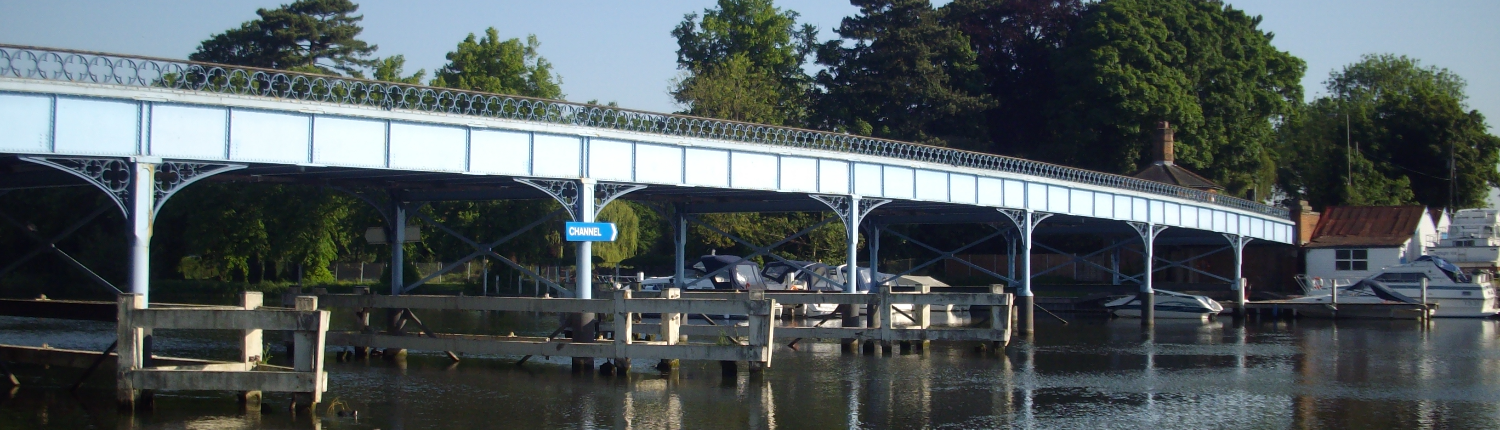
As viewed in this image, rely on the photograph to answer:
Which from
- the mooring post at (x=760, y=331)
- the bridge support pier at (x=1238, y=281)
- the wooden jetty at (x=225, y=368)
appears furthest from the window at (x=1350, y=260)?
the wooden jetty at (x=225, y=368)

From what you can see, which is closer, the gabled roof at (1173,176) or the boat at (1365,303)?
the boat at (1365,303)

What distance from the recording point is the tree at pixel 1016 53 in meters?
80.4

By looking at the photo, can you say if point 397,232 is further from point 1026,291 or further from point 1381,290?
point 1381,290

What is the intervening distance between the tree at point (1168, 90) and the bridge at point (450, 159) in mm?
23076

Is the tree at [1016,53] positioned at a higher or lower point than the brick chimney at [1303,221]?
higher

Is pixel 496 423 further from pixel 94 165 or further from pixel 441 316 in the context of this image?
pixel 441 316

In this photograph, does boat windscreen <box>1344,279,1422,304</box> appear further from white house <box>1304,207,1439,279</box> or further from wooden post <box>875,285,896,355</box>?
wooden post <box>875,285,896,355</box>

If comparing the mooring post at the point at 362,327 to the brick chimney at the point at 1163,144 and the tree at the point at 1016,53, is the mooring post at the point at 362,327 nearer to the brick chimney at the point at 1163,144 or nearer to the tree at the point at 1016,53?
the brick chimney at the point at 1163,144

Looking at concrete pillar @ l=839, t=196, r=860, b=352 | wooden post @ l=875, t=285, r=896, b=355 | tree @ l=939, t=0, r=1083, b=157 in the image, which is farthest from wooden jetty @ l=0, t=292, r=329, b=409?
tree @ l=939, t=0, r=1083, b=157

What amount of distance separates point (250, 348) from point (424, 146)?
8616mm

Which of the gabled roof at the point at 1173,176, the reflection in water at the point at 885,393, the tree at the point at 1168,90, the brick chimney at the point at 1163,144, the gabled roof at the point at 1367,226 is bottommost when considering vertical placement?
the reflection in water at the point at 885,393

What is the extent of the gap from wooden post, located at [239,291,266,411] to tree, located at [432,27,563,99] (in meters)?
51.3

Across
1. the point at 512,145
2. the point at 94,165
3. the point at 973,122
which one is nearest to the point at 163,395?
the point at 94,165

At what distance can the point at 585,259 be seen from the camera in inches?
1209
